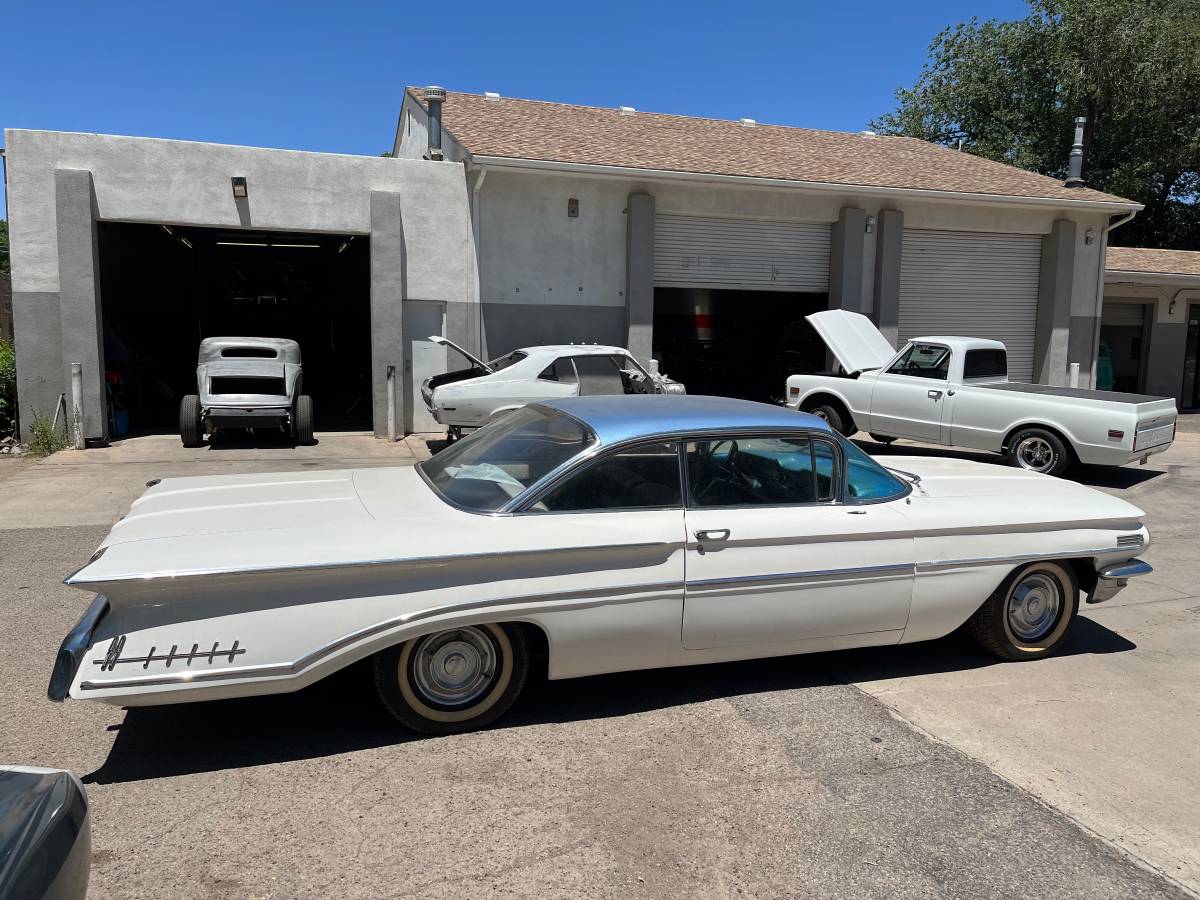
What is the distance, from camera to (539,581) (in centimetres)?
395

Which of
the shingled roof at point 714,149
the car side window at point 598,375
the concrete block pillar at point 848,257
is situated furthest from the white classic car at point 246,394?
the concrete block pillar at point 848,257

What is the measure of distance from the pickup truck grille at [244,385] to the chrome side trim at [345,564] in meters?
10.3

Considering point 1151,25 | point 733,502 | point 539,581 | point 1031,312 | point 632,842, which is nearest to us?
point 632,842

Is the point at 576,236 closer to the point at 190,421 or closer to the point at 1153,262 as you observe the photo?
the point at 190,421

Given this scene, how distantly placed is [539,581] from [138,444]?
1144 centimetres

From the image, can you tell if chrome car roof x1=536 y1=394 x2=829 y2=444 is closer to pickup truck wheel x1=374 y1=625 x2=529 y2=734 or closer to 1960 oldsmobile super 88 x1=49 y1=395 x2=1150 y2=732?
1960 oldsmobile super 88 x1=49 y1=395 x2=1150 y2=732

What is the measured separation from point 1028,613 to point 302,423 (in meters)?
10.9

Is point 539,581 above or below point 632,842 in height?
above

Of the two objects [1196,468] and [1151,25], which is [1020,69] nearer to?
[1151,25]

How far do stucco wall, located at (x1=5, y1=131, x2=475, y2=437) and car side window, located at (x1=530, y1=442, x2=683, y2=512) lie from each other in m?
10.8

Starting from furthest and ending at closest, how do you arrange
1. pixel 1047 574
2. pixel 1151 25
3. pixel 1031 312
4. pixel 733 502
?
pixel 1151 25
pixel 1031 312
pixel 1047 574
pixel 733 502

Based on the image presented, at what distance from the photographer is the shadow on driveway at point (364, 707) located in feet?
12.5

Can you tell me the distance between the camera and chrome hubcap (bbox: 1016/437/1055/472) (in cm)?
1095

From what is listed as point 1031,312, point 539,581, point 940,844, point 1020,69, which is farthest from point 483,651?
point 1020,69
